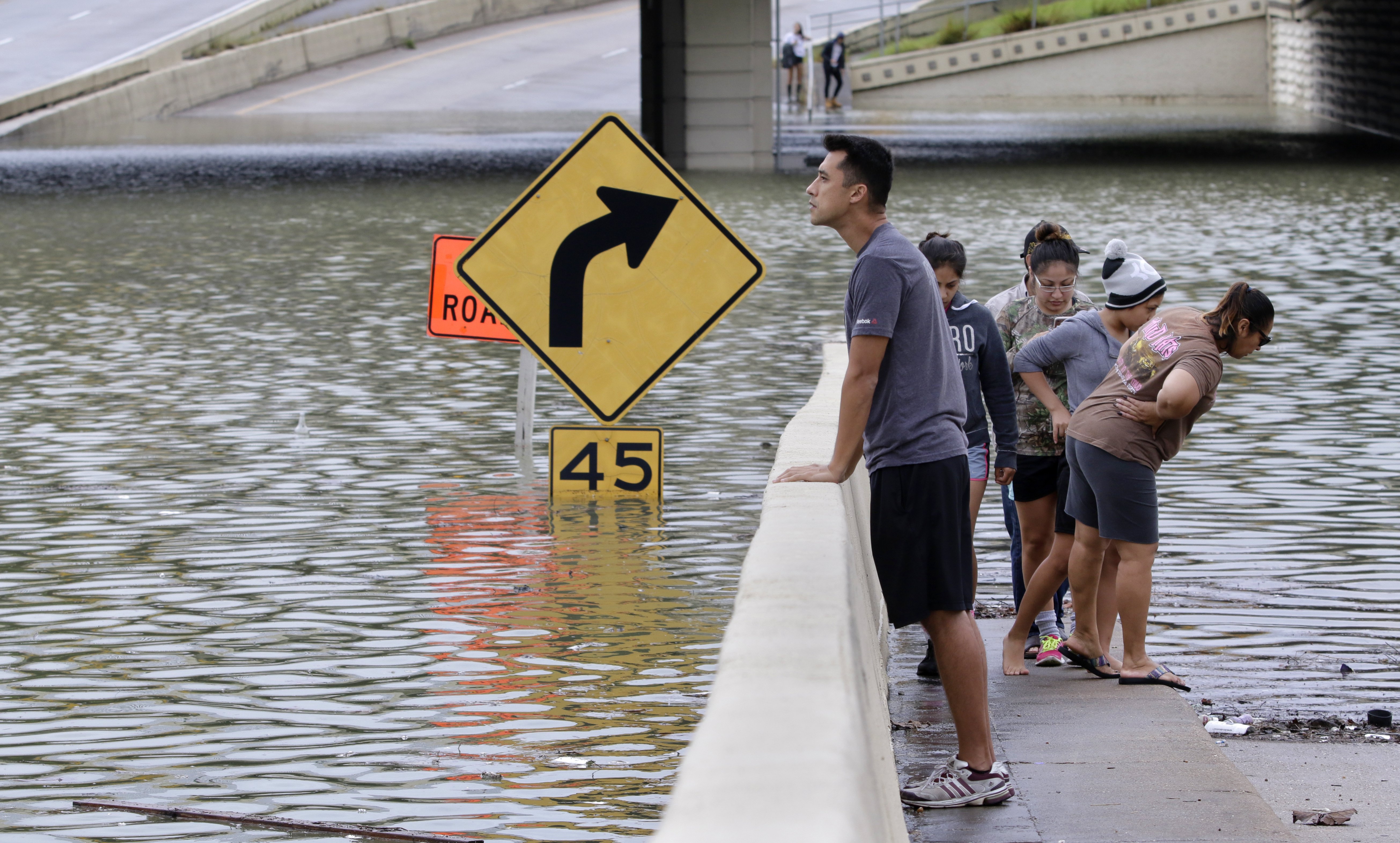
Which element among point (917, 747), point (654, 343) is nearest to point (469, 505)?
point (654, 343)

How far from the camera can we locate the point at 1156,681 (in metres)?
6.42

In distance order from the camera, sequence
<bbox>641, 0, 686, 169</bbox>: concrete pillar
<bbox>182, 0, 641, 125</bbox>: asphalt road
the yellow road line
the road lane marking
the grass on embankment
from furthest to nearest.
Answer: the grass on embankment
the yellow road line
<bbox>182, 0, 641, 125</bbox>: asphalt road
the road lane marking
<bbox>641, 0, 686, 169</bbox>: concrete pillar

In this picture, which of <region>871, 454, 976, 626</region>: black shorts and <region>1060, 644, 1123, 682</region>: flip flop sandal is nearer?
<region>871, 454, 976, 626</region>: black shorts

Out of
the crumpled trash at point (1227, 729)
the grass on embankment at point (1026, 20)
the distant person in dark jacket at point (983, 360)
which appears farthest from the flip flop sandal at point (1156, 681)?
the grass on embankment at point (1026, 20)

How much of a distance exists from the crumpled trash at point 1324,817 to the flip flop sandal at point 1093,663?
1463mm

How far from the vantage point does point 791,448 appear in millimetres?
6160

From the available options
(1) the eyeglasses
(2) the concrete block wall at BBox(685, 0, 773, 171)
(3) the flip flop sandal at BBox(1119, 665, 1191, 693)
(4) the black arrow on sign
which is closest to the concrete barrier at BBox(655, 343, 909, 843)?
(3) the flip flop sandal at BBox(1119, 665, 1191, 693)

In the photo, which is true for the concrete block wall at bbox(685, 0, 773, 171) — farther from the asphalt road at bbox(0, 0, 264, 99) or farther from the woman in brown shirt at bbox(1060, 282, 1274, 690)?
the woman in brown shirt at bbox(1060, 282, 1274, 690)

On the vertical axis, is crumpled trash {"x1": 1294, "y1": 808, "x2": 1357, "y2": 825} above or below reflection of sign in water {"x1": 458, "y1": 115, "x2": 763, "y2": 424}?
below

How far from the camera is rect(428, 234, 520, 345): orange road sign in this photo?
10.5 meters

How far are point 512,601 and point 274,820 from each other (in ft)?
8.17

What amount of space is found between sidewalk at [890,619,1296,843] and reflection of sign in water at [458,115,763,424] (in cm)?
223

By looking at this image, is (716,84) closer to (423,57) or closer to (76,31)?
(423,57)

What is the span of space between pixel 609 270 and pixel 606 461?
44.9 inches
